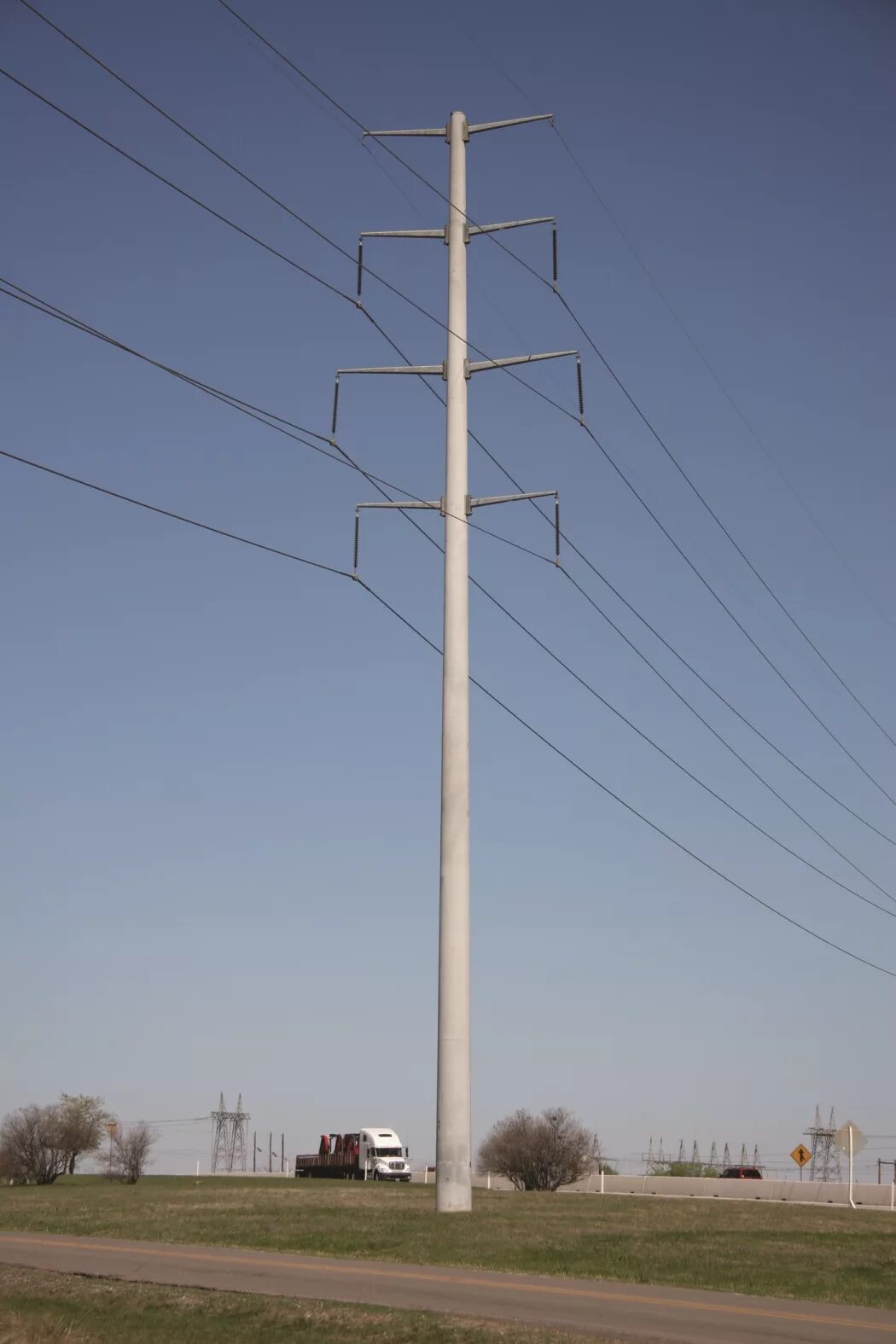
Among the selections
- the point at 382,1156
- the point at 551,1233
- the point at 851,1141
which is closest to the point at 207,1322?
the point at 551,1233

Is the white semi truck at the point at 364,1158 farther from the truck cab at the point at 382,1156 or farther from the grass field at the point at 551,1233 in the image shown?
the grass field at the point at 551,1233

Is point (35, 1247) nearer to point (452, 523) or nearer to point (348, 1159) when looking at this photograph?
point (452, 523)

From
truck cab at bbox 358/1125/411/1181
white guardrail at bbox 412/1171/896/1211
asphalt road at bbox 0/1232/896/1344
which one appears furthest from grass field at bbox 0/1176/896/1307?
truck cab at bbox 358/1125/411/1181

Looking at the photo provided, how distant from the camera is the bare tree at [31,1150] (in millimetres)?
64188

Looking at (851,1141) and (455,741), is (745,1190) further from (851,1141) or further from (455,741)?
(455,741)

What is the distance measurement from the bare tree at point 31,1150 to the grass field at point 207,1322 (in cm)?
4835

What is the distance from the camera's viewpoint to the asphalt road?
16281mm

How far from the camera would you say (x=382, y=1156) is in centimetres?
7619

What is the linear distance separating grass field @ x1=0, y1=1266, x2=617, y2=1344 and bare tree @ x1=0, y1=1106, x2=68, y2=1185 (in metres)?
48.4

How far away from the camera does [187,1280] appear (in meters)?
20.0

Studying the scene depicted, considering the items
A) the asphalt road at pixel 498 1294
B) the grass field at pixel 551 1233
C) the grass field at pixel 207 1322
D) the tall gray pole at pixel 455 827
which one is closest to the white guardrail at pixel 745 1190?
the grass field at pixel 551 1233

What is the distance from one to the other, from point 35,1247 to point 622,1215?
13.0 meters

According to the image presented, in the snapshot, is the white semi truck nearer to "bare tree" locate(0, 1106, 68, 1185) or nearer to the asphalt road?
"bare tree" locate(0, 1106, 68, 1185)

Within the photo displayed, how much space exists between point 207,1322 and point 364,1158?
6105 cm
